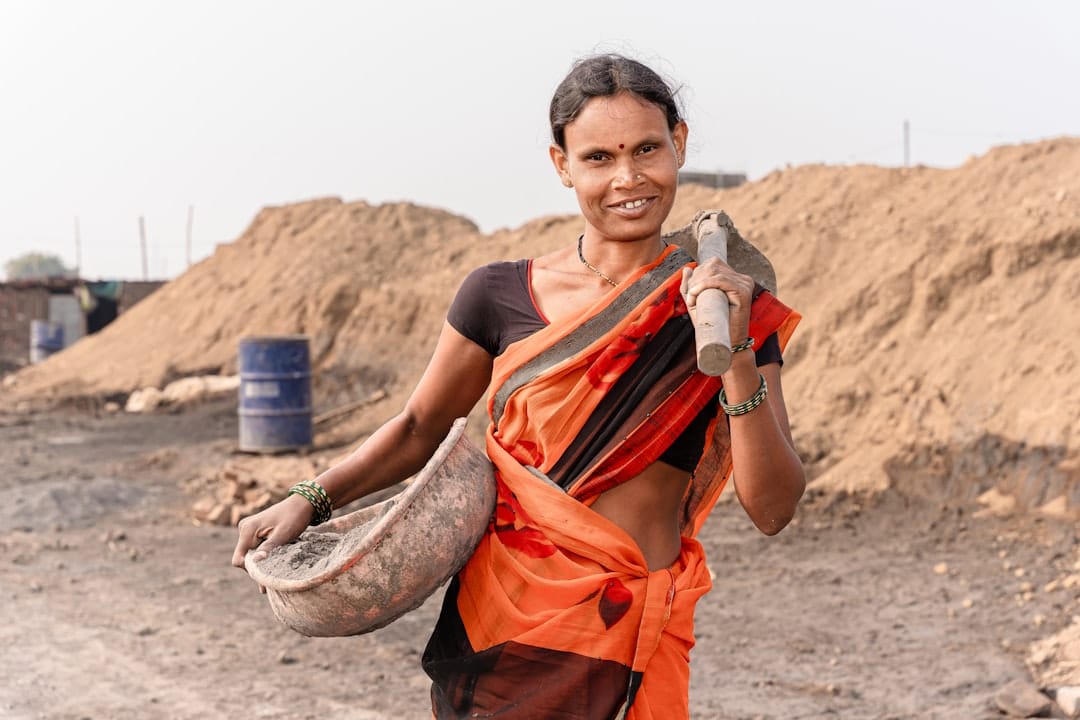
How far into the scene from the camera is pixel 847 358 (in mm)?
8477

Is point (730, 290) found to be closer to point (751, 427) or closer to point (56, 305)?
point (751, 427)

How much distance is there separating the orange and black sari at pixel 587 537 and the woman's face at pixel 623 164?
0.10m

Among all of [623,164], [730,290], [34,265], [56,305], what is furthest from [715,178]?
[34,265]

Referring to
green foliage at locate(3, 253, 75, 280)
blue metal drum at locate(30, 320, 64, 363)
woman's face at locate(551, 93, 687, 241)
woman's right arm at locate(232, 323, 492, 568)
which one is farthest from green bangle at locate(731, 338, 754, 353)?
green foliage at locate(3, 253, 75, 280)

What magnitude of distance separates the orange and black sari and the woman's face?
3.8 inches

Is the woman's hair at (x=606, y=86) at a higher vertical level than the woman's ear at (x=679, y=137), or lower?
higher

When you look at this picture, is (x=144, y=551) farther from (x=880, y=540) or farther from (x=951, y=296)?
(x=951, y=296)

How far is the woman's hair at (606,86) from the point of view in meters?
1.83

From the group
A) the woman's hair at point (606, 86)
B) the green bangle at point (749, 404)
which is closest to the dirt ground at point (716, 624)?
the green bangle at point (749, 404)

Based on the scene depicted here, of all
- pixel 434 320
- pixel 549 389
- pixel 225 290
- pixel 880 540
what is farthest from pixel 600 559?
pixel 225 290

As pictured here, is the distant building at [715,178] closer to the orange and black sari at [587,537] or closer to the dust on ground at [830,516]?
the dust on ground at [830,516]

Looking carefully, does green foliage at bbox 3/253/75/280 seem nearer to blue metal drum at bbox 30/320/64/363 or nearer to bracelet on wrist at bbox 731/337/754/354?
blue metal drum at bbox 30/320/64/363

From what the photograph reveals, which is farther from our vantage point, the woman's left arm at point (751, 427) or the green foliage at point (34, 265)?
the green foliage at point (34, 265)

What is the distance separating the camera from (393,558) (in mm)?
1713
